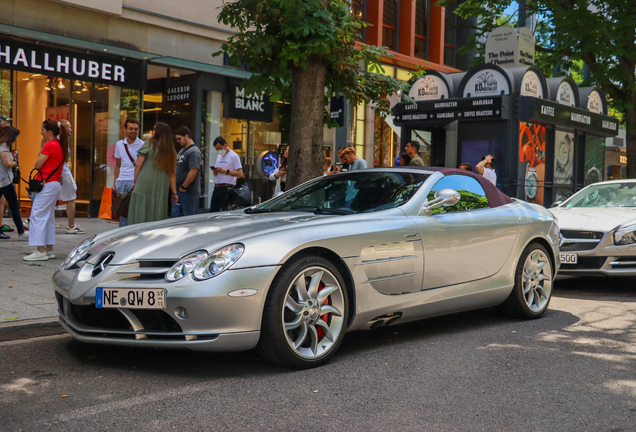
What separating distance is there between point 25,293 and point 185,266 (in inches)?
115

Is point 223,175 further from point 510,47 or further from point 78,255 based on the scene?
point 510,47

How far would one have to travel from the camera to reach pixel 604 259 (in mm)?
8078

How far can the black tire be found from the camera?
6090 mm

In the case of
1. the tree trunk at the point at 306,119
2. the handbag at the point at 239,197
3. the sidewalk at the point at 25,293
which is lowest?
the sidewalk at the point at 25,293

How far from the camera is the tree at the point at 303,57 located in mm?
8492

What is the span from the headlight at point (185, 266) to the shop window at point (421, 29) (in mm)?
22083

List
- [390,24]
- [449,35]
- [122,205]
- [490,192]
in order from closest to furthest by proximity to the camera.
Answer: [490,192] < [122,205] < [390,24] < [449,35]

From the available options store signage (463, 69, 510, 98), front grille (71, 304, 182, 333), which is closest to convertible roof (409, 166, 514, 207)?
front grille (71, 304, 182, 333)

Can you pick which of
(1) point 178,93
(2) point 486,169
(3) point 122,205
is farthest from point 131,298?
(1) point 178,93

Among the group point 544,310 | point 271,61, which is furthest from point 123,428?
point 271,61

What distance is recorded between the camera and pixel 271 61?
9.17 meters

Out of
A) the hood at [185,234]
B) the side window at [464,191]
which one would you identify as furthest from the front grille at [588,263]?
the hood at [185,234]

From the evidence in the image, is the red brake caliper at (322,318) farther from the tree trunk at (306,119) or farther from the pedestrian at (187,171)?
the pedestrian at (187,171)

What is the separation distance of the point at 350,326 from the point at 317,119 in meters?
4.76
